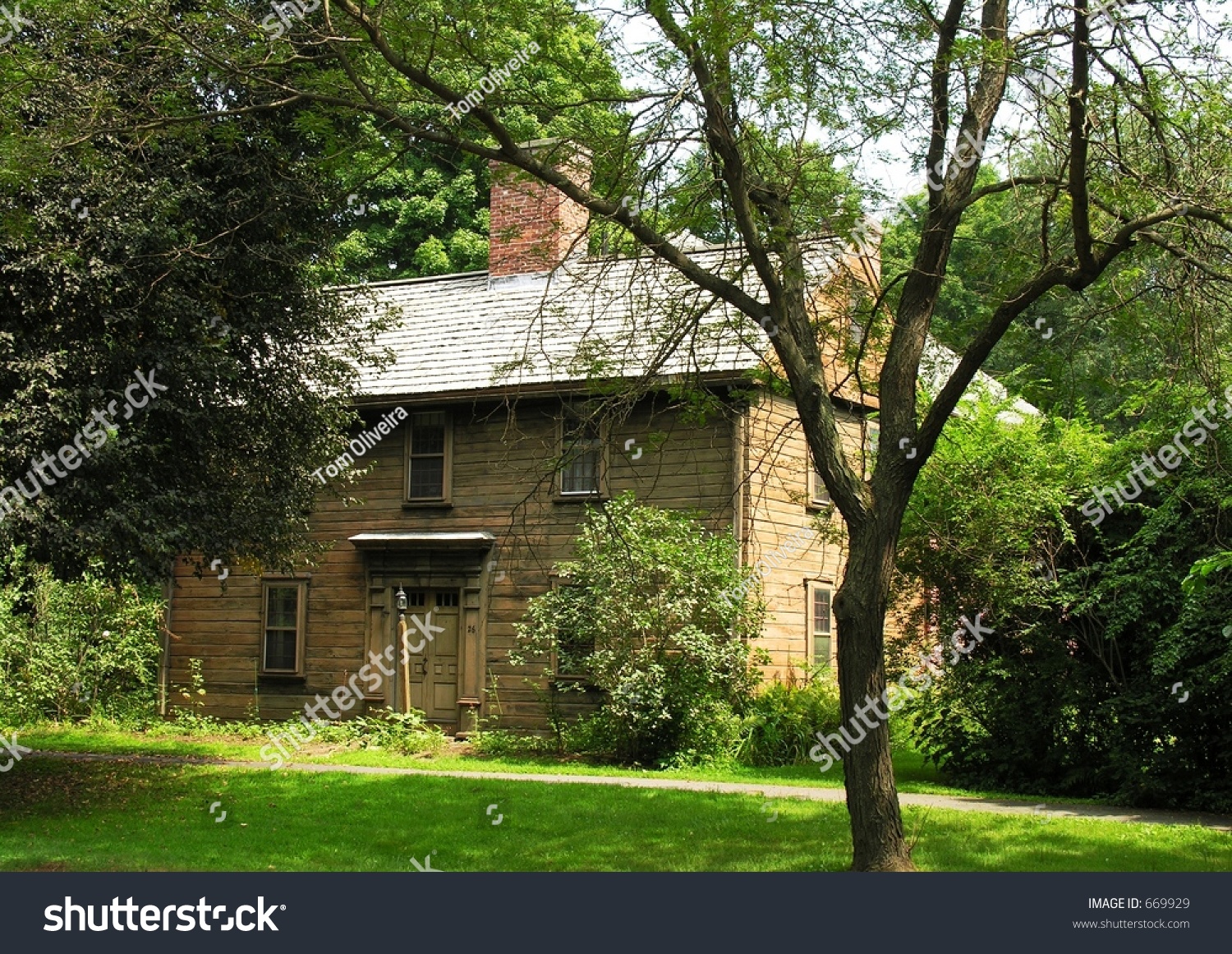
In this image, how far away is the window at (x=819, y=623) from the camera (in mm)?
22688

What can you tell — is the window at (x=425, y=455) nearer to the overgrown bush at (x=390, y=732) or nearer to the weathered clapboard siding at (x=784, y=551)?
the overgrown bush at (x=390, y=732)

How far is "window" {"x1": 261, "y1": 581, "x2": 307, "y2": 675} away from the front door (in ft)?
7.32

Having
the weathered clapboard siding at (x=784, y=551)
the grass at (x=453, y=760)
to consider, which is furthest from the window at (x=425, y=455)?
the weathered clapboard siding at (x=784, y=551)

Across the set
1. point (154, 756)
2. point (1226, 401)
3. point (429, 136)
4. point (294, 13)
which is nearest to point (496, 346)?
point (154, 756)

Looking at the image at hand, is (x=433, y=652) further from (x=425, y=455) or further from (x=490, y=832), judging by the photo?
(x=490, y=832)

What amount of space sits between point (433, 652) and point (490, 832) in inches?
423

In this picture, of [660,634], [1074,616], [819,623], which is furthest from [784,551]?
[1074,616]

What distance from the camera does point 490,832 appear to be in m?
12.6

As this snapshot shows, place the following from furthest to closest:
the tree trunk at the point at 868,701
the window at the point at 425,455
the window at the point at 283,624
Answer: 1. the window at the point at 283,624
2. the window at the point at 425,455
3. the tree trunk at the point at 868,701

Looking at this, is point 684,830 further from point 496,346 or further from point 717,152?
point 496,346

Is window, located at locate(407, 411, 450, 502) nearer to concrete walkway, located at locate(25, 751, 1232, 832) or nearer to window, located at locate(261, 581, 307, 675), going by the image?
window, located at locate(261, 581, 307, 675)

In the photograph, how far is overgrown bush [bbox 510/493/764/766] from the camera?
1867 cm

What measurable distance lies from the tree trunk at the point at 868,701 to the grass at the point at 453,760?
660 cm

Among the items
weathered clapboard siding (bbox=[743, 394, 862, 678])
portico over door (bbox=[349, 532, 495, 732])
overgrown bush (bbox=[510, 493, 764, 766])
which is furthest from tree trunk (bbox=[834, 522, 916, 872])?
portico over door (bbox=[349, 532, 495, 732])
